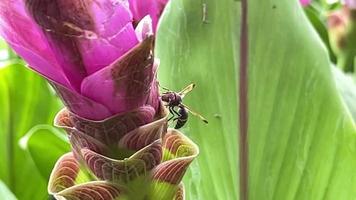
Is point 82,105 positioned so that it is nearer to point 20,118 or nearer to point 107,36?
point 107,36

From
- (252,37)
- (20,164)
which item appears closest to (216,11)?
(252,37)

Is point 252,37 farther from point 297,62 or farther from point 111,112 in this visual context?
point 111,112

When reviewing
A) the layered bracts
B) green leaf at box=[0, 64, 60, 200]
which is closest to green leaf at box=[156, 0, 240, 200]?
the layered bracts

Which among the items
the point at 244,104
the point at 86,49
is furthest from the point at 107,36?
the point at 244,104

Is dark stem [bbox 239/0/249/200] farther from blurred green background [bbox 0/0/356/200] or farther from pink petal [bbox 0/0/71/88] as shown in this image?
pink petal [bbox 0/0/71/88]

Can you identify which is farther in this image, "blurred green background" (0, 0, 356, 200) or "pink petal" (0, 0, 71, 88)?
"blurred green background" (0, 0, 356, 200)

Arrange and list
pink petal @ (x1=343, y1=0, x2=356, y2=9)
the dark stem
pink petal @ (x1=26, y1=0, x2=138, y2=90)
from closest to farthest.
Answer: pink petal @ (x1=26, y1=0, x2=138, y2=90), the dark stem, pink petal @ (x1=343, y1=0, x2=356, y2=9)
